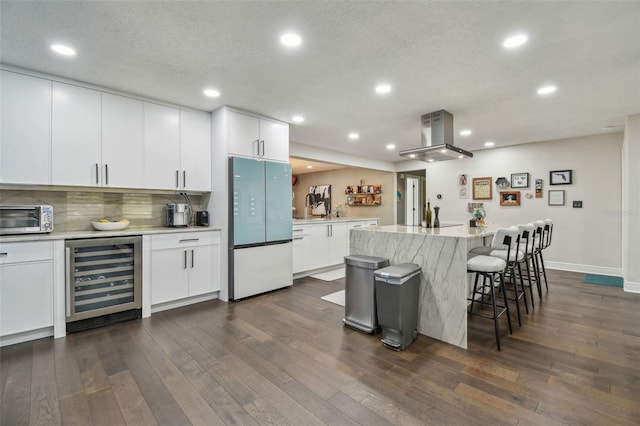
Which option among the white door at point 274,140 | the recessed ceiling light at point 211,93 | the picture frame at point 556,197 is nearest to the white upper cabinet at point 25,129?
the recessed ceiling light at point 211,93

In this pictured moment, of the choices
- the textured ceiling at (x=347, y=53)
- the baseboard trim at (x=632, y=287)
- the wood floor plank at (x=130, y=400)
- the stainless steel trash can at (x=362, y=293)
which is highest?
the textured ceiling at (x=347, y=53)

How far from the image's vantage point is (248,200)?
3.81 metres

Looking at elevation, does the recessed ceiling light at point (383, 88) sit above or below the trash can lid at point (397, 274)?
above

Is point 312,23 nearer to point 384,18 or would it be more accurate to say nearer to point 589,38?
point 384,18

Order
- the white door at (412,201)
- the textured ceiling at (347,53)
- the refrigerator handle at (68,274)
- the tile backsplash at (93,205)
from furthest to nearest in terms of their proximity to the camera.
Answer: the white door at (412,201) < the tile backsplash at (93,205) < the refrigerator handle at (68,274) < the textured ceiling at (347,53)

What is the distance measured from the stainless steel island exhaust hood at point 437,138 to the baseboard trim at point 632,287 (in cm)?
286

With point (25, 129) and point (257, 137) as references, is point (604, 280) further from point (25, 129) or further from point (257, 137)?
point (25, 129)

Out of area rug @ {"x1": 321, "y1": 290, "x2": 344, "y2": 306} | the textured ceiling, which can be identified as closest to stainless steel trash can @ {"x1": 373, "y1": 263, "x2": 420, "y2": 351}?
area rug @ {"x1": 321, "y1": 290, "x2": 344, "y2": 306}

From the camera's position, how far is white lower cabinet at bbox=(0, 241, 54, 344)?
2.45 m

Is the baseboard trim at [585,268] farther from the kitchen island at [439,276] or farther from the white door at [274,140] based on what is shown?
the white door at [274,140]

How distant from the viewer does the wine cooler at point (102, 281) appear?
275cm

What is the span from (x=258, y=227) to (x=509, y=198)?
505 centimetres

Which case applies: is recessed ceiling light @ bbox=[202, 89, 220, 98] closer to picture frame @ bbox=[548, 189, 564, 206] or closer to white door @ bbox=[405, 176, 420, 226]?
picture frame @ bbox=[548, 189, 564, 206]

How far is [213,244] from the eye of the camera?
12.1ft
